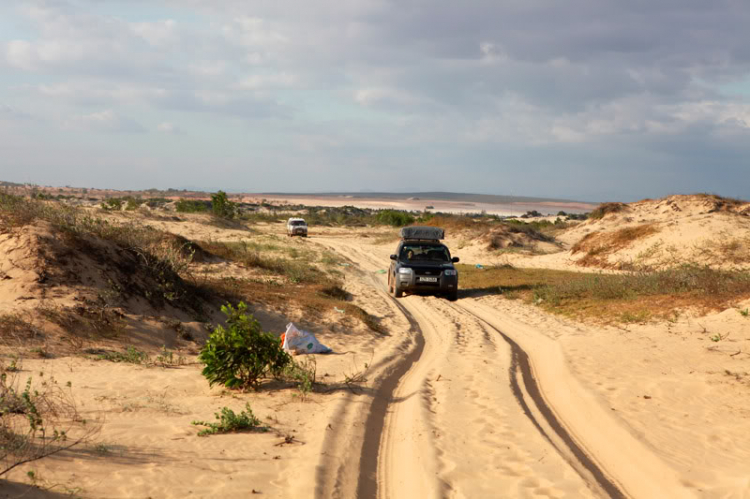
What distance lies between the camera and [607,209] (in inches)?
1558

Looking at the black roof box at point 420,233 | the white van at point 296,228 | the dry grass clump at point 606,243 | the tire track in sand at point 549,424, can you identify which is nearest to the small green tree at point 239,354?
the tire track in sand at point 549,424

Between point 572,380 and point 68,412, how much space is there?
6.69 metres

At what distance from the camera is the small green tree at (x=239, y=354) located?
277 inches

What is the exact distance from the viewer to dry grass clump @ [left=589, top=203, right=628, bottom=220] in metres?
38.7

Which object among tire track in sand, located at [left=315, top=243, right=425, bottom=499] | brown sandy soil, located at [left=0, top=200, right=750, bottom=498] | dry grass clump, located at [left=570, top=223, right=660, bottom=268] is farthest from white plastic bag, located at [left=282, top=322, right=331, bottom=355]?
dry grass clump, located at [left=570, top=223, right=660, bottom=268]

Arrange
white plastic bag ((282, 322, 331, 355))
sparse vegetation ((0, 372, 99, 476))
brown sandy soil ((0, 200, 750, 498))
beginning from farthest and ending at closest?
white plastic bag ((282, 322, 331, 355)), brown sandy soil ((0, 200, 750, 498)), sparse vegetation ((0, 372, 99, 476))

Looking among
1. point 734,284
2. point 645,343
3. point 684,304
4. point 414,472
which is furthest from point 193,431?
point 734,284

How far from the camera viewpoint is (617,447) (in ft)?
19.5

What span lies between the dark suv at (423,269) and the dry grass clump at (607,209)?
79.9 feet

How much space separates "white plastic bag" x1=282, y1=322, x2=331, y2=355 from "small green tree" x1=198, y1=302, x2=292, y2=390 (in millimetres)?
2100

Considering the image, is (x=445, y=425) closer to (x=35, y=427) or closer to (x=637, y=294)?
(x=35, y=427)

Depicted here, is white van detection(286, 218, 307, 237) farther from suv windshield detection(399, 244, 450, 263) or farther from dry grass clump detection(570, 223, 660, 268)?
suv windshield detection(399, 244, 450, 263)

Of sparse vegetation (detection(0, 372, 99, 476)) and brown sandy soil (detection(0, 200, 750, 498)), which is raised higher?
sparse vegetation (detection(0, 372, 99, 476))

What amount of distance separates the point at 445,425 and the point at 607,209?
37.1 metres
